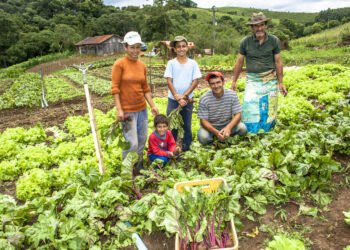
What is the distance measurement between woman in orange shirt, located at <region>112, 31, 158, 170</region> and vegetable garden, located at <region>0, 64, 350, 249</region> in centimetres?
69

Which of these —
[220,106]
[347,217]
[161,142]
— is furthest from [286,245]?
[220,106]

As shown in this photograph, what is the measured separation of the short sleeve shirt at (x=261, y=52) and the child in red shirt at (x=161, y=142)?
1987mm

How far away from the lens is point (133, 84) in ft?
14.5

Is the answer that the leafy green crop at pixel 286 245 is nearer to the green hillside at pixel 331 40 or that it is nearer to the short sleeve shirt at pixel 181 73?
the short sleeve shirt at pixel 181 73

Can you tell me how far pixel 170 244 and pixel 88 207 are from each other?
942mm

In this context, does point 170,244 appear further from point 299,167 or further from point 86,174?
point 299,167

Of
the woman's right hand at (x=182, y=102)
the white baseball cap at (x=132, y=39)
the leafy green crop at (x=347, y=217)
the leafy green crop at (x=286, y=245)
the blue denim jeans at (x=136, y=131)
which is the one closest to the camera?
the leafy green crop at (x=286, y=245)

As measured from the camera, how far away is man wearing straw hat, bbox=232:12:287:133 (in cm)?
534

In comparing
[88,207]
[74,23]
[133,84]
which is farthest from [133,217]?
[74,23]

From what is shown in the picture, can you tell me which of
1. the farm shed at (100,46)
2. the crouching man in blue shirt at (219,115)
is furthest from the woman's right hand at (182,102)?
the farm shed at (100,46)

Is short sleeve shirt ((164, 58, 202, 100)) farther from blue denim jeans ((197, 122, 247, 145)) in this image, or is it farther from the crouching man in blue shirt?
blue denim jeans ((197, 122, 247, 145))

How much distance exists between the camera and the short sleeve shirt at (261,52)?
209 inches

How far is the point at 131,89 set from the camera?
4.43 metres

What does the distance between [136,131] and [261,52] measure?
8.44 feet
